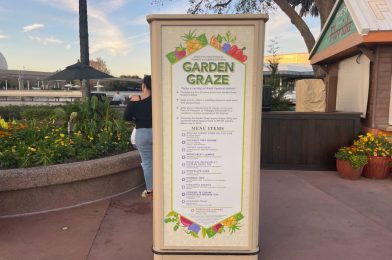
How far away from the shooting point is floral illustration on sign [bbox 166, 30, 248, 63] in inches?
→ 105

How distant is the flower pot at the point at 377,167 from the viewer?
247 inches

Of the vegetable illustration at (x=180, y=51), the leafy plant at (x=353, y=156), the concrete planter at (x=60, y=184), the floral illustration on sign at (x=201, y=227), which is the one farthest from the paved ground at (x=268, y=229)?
the vegetable illustration at (x=180, y=51)

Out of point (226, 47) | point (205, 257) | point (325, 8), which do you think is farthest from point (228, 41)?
point (325, 8)

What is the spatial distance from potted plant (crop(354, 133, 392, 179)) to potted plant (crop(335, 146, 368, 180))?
0.55 ft

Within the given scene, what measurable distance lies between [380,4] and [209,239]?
20.3 feet

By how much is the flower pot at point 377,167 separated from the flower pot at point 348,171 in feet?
0.76

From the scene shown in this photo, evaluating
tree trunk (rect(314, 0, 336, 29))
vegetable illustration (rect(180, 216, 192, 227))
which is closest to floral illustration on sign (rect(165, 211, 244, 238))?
vegetable illustration (rect(180, 216, 192, 227))

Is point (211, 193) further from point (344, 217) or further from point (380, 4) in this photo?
point (380, 4)

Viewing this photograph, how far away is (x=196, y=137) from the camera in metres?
2.79

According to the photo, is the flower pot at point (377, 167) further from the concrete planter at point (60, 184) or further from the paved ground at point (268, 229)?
the concrete planter at point (60, 184)

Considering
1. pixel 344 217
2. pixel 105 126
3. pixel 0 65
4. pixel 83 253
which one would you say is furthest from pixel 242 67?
pixel 0 65

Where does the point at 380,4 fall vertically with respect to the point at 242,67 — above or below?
above

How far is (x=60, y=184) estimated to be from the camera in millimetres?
4445

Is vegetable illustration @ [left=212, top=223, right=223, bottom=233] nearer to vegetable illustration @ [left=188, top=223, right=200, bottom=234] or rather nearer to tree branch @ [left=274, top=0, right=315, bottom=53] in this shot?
vegetable illustration @ [left=188, top=223, right=200, bottom=234]
